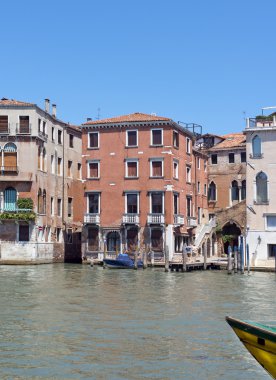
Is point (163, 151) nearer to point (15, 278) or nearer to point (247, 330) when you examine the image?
point (15, 278)

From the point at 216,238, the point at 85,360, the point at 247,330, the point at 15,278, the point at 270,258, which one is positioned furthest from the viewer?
the point at 216,238

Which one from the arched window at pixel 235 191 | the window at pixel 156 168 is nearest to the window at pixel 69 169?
the window at pixel 156 168

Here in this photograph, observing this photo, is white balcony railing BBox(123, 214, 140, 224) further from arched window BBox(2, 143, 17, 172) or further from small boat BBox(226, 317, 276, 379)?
small boat BBox(226, 317, 276, 379)

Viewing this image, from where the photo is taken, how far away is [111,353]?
49.8ft

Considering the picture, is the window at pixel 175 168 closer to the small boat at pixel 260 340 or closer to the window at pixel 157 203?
the window at pixel 157 203

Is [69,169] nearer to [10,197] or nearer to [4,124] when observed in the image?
[10,197]

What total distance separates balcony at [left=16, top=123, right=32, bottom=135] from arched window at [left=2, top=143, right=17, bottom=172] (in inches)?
45.0

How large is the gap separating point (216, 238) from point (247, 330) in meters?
47.3

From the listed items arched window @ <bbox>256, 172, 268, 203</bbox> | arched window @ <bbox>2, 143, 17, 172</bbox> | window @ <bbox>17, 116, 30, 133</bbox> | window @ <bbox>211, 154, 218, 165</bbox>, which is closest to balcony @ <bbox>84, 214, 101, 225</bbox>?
arched window @ <bbox>2, 143, 17, 172</bbox>

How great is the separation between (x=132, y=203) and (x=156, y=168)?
10.6 feet

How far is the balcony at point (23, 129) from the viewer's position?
51822 mm

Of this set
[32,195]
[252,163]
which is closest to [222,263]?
[252,163]

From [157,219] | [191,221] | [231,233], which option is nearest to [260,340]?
[157,219]

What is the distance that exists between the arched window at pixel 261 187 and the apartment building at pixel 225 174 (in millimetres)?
9922
